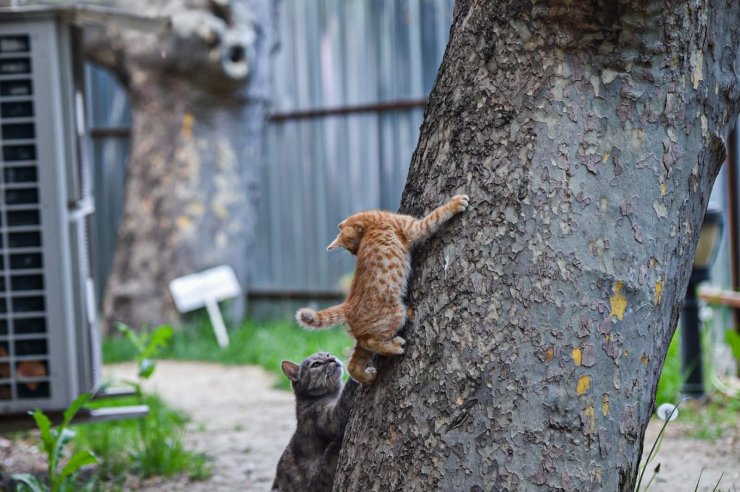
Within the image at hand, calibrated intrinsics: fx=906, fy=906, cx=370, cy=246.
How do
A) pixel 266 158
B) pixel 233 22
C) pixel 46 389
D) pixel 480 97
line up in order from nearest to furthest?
pixel 480 97 < pixel 46 389 < pixel 233 22 < pixel 266 158

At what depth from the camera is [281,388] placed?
24.2 ft

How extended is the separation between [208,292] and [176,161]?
1523 millimetres

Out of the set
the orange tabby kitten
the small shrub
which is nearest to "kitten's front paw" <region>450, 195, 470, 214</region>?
the orange tabby kitten

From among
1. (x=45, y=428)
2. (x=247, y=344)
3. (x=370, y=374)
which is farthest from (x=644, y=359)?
(x=247, y=344)

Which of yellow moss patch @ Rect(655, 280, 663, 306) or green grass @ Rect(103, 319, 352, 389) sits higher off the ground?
yellow moss patch @ Rect(655, 280, 663, 306)

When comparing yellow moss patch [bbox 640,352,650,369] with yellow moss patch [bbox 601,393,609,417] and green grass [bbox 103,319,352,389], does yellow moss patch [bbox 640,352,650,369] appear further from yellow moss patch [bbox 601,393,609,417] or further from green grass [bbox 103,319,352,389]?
green grass [bbox 103,319,352,389]

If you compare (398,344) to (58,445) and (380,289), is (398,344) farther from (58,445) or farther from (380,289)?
(58,445)

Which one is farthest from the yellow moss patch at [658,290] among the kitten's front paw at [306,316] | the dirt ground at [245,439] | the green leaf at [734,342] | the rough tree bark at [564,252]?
the green leaf at [734,342]

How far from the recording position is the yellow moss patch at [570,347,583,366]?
2.39 metres

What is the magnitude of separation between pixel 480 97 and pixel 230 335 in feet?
24.8

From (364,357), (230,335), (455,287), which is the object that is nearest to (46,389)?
(364,357)

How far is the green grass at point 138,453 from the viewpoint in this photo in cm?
496

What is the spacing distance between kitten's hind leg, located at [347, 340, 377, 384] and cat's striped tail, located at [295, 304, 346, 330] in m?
0.10

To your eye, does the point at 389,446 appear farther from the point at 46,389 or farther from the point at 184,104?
the point at 184,104
